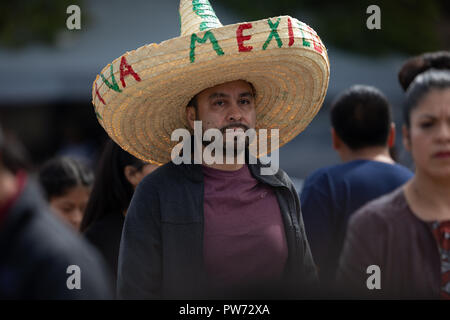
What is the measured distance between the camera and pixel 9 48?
11227 millimetres

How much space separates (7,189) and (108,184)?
1.67 metres

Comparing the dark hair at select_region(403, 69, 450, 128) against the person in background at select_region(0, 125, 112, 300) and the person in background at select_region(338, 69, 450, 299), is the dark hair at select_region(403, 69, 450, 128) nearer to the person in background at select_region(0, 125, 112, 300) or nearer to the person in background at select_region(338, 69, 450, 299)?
the person in background at select_region(338, 69, 450, 299)

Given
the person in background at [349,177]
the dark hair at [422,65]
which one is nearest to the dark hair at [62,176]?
the person in background at [349,177]

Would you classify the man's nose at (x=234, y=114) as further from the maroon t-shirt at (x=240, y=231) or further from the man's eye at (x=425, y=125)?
the man's eye at (x=425, y=125)

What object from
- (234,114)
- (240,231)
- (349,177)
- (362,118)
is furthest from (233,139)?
(362,118)

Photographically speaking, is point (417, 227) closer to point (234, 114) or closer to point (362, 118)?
point (234, 114)

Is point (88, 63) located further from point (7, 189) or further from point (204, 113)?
point (7, 189)

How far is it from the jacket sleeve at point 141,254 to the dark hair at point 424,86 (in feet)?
3.29

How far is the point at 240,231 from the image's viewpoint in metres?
2.26

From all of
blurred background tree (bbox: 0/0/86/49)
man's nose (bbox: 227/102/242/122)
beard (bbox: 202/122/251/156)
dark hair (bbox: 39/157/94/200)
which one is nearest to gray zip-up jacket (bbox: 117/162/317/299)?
beard (bbox: 202/122/251/156)

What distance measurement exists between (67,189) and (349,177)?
169 cm

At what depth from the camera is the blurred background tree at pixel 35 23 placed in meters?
11.2

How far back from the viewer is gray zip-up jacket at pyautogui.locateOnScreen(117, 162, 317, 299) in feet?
7.10
